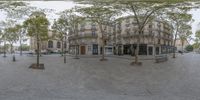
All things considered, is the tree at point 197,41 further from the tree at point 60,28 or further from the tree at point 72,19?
the tree at point 60,28

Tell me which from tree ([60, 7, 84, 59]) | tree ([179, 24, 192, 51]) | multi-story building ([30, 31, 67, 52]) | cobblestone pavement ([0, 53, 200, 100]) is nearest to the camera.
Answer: multi-story building ([30, 31, 67, 52])

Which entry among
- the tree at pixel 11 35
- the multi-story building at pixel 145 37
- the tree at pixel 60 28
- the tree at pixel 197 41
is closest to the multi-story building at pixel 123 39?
the multi-story building at pixel 145 37

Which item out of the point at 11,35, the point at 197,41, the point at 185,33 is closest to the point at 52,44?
the point at 11,35

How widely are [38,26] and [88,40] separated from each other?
71 centimetres

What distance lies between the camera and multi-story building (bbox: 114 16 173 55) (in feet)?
7.78

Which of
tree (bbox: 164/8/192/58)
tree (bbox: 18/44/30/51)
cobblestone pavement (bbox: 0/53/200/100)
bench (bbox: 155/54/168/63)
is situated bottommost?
cobblestone pavement (bbox: 0/53/200/100)

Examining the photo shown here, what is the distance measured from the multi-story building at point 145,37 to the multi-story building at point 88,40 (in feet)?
0.43

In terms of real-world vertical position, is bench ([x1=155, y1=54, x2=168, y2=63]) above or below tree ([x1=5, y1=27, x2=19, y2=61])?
below

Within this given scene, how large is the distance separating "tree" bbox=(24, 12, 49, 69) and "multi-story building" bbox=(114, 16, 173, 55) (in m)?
0.93

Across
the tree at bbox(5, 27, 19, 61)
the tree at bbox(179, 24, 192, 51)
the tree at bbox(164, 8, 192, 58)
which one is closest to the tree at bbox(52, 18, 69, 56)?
the tree at bbox(5, 27, 19, 61)

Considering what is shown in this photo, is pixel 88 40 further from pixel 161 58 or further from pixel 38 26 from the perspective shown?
pixel 161 58

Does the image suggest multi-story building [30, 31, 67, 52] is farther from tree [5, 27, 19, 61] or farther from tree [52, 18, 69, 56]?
tree [5, 27, 19, 61]

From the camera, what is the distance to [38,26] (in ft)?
8.20

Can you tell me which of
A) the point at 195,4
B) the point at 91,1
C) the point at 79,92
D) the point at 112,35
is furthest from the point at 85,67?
the point at 195,4
